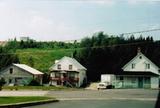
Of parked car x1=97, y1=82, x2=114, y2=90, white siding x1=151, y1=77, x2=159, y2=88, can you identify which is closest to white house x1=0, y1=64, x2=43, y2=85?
parked car x1=97, y1=82, x2=114, y2=90

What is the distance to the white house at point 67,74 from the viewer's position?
3305 inches

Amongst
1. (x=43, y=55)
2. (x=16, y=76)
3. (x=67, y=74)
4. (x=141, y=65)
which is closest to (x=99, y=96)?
(x=141, y=65)

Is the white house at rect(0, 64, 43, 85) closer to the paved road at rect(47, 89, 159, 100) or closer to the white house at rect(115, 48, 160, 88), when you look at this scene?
the white house at rect(115, 48, 160, 88)

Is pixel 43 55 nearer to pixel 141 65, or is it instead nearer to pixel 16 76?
pixel 16 76

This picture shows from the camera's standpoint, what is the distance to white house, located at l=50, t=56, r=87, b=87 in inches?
3305

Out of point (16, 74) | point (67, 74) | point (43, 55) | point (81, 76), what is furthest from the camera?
point (43, 55)

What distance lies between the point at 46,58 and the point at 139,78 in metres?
71.8

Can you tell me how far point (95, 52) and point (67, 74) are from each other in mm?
12049

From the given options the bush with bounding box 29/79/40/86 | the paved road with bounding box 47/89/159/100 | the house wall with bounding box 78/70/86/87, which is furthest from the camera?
the house wall with bounding box 78/70/86/87

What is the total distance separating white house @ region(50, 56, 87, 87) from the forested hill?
21.5ft

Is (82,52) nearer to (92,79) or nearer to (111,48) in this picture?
(111,48)

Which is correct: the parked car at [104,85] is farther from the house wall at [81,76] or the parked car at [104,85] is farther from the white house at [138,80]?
the house wall at [81,76]

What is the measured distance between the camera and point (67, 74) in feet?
281

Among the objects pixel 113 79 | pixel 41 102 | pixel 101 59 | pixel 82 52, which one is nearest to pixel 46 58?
pixel 82 52
